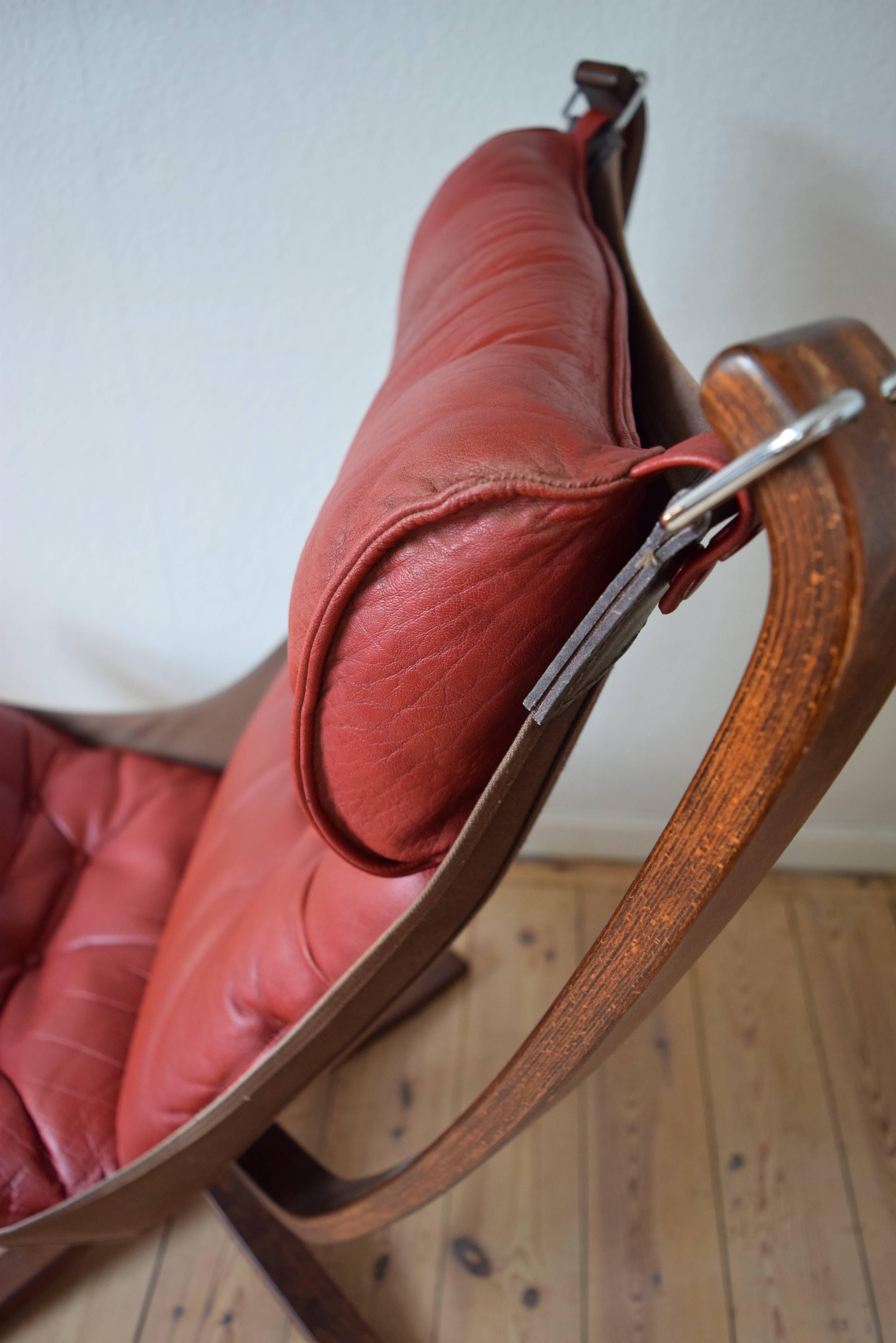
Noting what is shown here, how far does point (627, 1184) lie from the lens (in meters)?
1.02

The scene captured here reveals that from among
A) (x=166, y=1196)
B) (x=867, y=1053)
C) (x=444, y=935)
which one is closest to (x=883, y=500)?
(x=444, y=935)

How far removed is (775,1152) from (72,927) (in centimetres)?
88

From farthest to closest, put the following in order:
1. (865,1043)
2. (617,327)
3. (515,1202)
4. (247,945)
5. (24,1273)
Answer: (865,1043) → (515,1202) → (24,1273) → (247,945) → (617,327)

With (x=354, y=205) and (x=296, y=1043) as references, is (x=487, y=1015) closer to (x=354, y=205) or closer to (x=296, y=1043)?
(x=296, y=1043)

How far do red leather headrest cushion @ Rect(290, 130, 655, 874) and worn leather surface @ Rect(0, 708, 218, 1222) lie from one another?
483 mm

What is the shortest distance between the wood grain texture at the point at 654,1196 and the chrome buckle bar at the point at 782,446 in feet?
2.98

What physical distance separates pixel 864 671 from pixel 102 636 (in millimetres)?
1272

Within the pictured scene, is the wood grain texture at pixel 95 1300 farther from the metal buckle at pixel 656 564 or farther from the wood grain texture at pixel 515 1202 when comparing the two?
the metal buckle at pixel 656 564

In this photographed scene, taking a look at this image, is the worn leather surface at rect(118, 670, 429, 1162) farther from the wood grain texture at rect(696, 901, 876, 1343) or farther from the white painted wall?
the wood grain texture at rect(696, 901, 876, 1343)

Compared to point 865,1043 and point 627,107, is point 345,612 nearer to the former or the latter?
point 627,107

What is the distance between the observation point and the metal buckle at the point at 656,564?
9.0 inches

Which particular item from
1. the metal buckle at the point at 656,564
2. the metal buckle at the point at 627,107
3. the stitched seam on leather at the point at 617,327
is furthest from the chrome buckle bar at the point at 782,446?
the metal buckle at the point at 627,107

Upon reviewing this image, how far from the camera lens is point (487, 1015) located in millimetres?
1207

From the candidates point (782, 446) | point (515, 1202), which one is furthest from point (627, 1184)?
point (782, 446)
